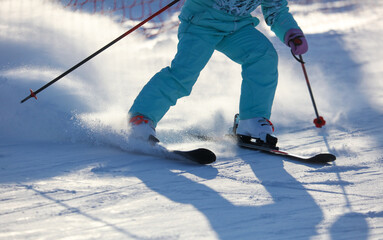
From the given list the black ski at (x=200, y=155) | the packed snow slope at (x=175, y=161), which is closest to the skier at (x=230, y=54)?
the packed snow slope at (x=175, y=161)

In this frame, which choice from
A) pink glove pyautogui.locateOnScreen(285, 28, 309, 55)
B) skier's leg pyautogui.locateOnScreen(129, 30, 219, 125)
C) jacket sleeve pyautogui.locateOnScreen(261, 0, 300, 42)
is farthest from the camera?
jacket sleeve pyautogui.locateOnScreen(261, 0, 300, 42)

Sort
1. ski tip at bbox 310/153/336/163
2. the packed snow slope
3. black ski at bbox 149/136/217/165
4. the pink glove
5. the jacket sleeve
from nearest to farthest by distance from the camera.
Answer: the packed snow slope, black ski at bbox 149/136/217/165, ski tip at bbox 310/153/336/163, the pink glove, the jacket sleeve

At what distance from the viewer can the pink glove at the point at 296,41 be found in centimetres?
306

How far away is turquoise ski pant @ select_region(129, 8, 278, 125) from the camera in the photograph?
9.65ft

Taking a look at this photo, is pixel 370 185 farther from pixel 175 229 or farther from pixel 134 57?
pixel 134 57

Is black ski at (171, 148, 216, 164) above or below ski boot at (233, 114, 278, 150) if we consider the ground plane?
below

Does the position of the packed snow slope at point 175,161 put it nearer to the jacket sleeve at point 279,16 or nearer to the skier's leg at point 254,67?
the skier's leg at point 254,67

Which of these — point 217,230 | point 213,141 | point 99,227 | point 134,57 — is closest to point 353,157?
point 213,141

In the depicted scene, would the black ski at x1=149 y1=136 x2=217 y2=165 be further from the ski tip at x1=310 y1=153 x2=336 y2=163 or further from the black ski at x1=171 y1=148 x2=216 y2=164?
the ski tip at x1=310 y1=153 x2=336 y2=163

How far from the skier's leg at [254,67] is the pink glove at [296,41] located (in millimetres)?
112

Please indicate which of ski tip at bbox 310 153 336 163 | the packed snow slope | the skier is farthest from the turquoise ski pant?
ski tip at bbox 310 153 336 163

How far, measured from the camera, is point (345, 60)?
596 centimetres

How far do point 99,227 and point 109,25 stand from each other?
5.67 meters

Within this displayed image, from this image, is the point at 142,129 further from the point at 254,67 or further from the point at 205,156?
the point at 254,67
